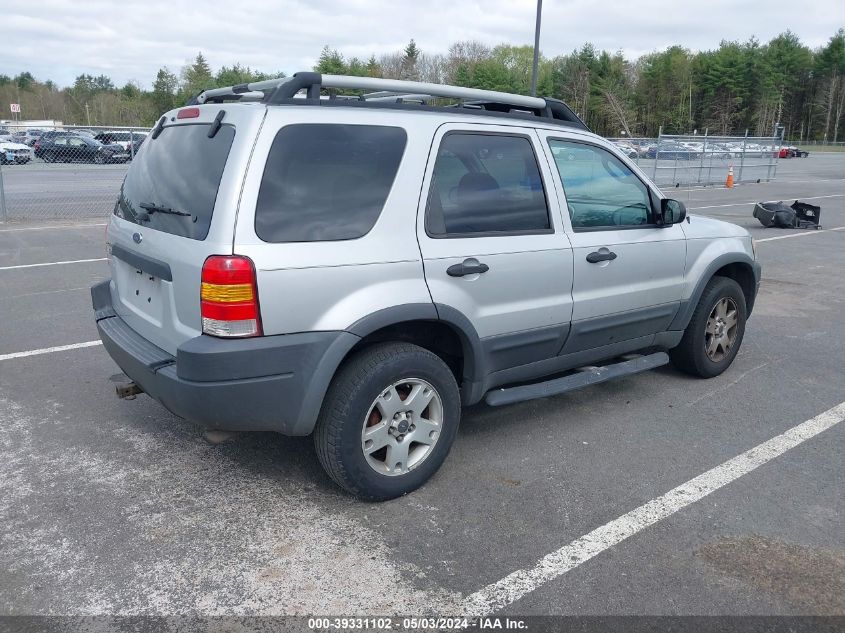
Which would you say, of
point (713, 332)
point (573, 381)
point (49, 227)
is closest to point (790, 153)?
point (49, 227)

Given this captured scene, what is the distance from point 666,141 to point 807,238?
38.9 ft

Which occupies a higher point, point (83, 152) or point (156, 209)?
point (83, 152)

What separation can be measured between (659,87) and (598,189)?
103686mm

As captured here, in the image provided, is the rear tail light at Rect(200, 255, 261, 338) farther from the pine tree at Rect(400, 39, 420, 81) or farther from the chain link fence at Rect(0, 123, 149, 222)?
the pine tree at Rect(400, 39, 420, 81)

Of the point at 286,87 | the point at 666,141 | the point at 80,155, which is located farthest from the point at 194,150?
the point at 666,141

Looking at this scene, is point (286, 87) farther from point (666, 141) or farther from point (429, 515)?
point (666, 141)

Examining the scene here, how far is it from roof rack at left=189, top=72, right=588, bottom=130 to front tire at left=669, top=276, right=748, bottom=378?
160 cm

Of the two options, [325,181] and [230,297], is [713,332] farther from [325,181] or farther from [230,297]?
[230,297]

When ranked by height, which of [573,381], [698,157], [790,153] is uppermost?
[790,153]

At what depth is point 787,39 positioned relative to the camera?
99000mm

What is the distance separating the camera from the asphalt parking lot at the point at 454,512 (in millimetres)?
2785

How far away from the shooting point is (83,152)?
17422mm

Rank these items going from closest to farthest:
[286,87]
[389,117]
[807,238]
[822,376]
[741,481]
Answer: [286,87]
[389,117]
[741,481]
[822,376]
[807,238]

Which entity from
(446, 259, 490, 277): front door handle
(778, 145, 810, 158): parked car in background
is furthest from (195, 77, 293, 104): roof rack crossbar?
(778, 145, 810, 158): parked car in background
